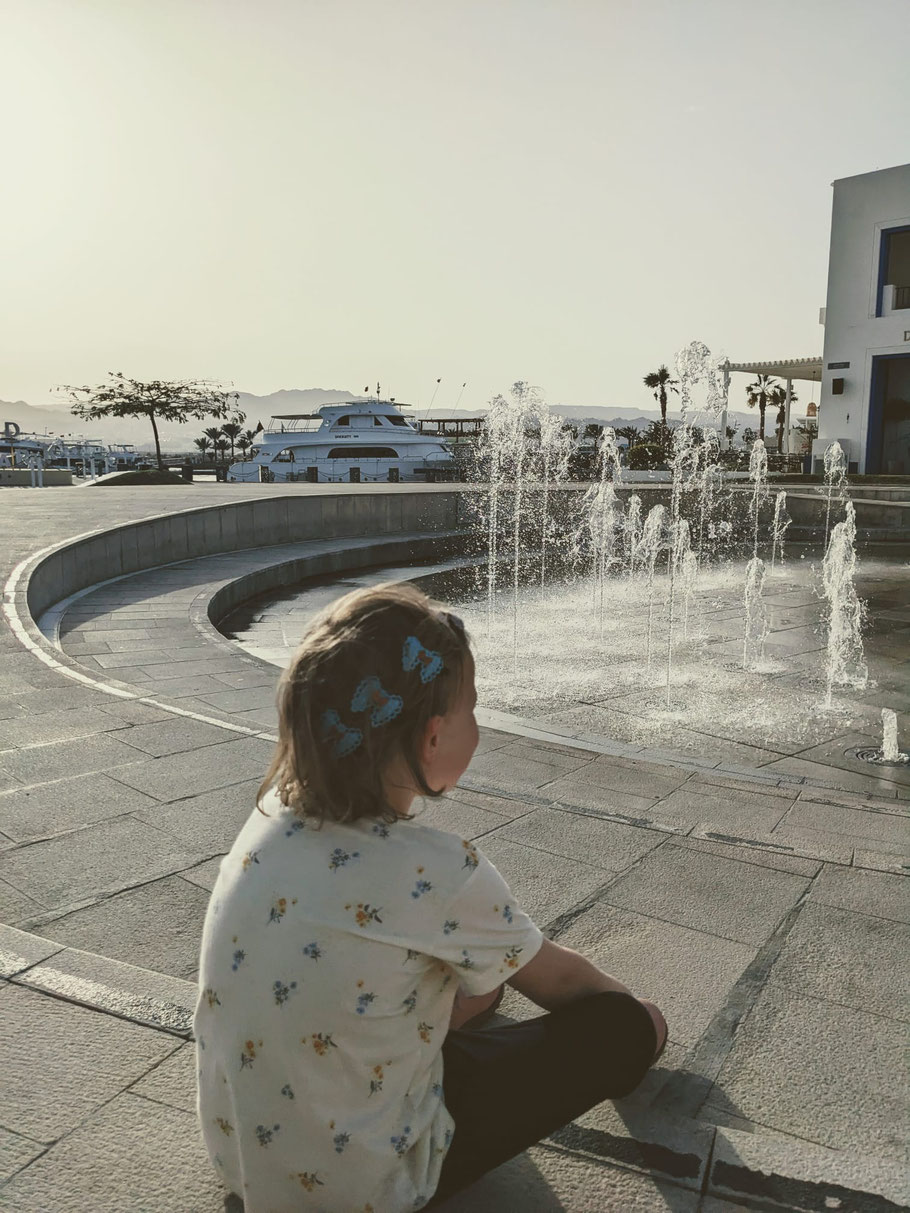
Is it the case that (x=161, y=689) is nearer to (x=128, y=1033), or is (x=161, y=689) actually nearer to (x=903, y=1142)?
(x=128, y=1033)

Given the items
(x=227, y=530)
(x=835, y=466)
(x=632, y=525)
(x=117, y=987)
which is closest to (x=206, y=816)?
(x=117, y=987)

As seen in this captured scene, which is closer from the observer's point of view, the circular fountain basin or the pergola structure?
the circular fountain basin

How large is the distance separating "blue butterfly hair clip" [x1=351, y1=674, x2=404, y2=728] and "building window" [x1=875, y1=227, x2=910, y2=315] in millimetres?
29508

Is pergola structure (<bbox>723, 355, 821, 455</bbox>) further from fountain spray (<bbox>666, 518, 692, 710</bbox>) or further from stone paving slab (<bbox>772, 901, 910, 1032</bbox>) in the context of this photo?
stone paving slab (<bbox>772, 901, 910, 1032</bbox>)

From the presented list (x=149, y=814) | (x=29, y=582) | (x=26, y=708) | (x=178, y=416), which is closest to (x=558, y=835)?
(x=149, y=814)

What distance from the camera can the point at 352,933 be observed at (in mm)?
1510

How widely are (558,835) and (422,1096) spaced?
199 cm

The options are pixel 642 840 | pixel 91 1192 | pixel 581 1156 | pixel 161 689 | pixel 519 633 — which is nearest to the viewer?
pixel 91 1192

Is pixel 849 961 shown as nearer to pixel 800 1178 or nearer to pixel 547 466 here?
pixel 800 1178

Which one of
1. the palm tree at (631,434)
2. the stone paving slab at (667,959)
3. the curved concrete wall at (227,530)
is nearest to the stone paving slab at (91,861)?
the stone paving slab at (667,959)

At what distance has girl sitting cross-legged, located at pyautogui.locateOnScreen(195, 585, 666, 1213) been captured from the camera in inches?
59.6

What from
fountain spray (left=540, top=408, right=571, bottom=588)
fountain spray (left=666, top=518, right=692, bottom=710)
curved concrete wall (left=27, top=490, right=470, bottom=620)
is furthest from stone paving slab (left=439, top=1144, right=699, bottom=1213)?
fountain spray (left=540, top=408, right=571, bottom=588)

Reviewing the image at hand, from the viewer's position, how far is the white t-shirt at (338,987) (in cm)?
152

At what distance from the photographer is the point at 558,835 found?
11.8 ft
